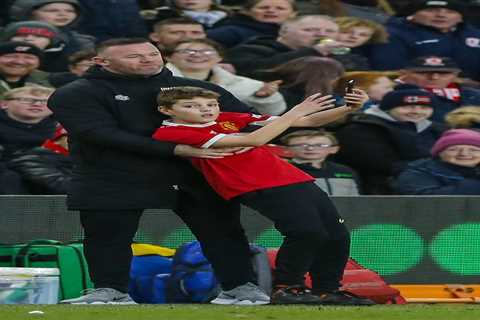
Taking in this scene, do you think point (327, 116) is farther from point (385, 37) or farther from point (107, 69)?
point (385, 37)

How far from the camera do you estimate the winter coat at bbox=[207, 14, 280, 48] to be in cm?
1374

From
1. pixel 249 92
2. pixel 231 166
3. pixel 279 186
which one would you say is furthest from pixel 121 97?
pixel 249 92

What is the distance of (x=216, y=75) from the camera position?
12375 millimetres

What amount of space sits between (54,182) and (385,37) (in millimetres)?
3979

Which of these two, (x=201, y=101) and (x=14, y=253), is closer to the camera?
(x=201, y=101)

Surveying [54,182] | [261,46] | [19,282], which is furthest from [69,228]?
[261,46]

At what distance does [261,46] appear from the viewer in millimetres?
13250

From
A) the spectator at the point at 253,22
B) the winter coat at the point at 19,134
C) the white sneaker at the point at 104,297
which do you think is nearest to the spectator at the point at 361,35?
the spectator at the point at 253,22

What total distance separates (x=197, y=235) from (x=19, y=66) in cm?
337

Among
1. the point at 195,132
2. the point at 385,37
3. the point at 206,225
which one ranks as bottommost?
the point at 385,37

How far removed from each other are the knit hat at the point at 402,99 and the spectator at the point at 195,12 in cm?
238

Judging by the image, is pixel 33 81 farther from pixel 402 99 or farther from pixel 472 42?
pixel 472 42

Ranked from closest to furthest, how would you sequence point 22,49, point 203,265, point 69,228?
point 203,265 < point 69,228 < point 22,49

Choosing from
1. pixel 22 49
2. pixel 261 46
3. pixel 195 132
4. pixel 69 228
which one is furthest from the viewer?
pixel 261 46
